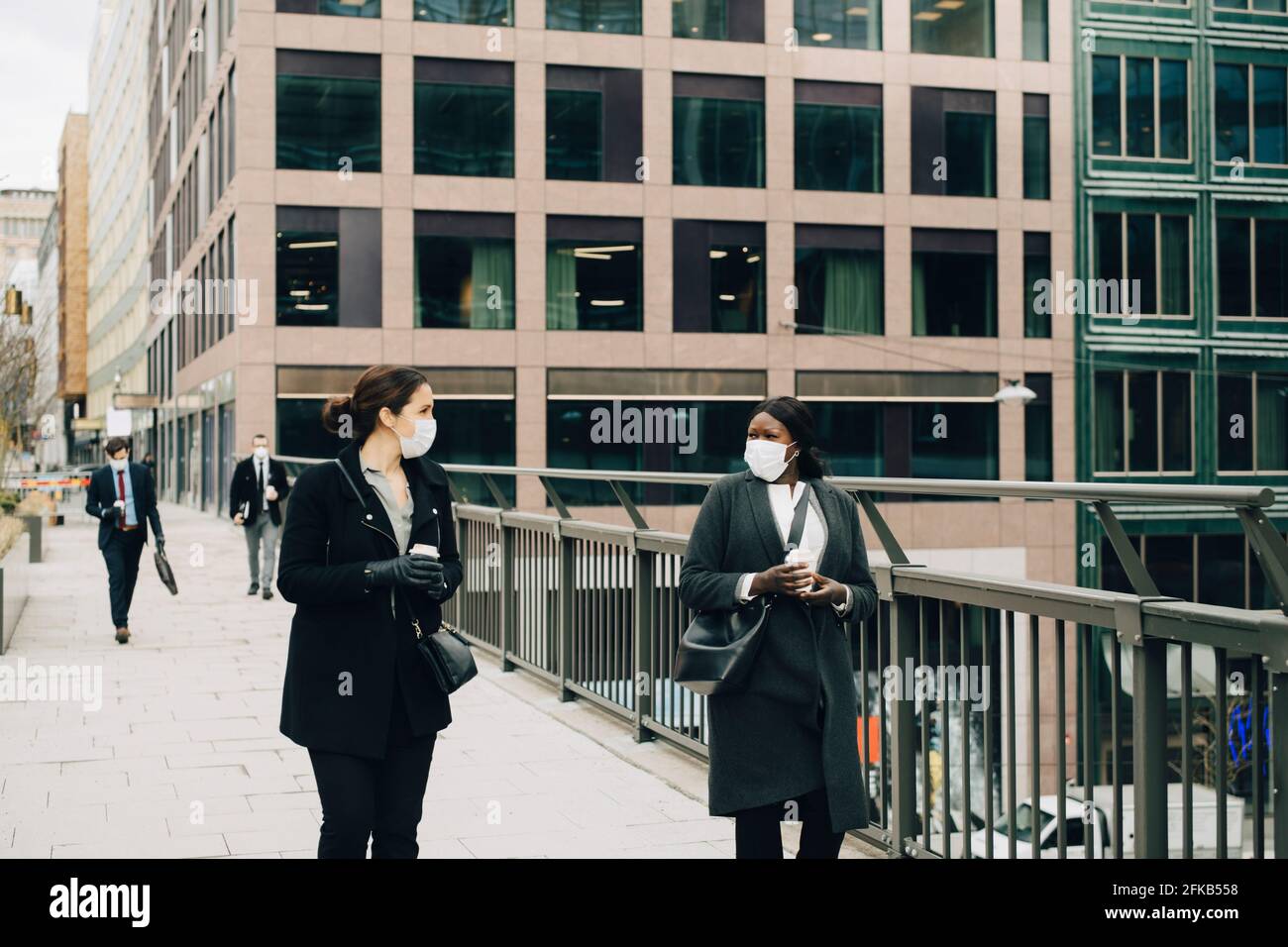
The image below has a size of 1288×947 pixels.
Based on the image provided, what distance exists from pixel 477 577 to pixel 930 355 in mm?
26300

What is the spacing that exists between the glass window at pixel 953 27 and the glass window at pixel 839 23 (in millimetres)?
1130

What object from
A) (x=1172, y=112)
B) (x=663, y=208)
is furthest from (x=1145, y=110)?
(x=663, y=208)

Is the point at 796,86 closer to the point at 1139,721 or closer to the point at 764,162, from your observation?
the point at 764,162

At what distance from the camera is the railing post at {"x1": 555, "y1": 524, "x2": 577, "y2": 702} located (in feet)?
30.6

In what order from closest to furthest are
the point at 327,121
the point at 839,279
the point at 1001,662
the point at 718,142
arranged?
1. the point at 1001,662
2. the point at 327,121
3. the point at 718,142
4. the point at 839,279

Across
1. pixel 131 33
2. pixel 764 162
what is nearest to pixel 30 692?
pixel 764 162

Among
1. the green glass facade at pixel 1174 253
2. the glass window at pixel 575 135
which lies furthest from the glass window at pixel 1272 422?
the glass window at pixel 575 135

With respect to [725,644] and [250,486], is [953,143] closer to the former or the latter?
[250,486]

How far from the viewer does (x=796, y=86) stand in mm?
35406

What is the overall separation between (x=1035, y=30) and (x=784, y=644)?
36.0 metres

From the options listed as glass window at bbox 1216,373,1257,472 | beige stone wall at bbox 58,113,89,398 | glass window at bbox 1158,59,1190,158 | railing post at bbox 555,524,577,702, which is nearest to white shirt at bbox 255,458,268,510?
railing post at bbox 555,524,577,702

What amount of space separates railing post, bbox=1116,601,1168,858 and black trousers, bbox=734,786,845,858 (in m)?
0.90

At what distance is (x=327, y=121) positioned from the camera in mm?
32781

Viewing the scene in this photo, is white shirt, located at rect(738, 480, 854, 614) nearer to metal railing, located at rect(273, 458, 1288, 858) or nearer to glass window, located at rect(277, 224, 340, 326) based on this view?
metal railing, located at rect(273, 458, 1288, 858)
